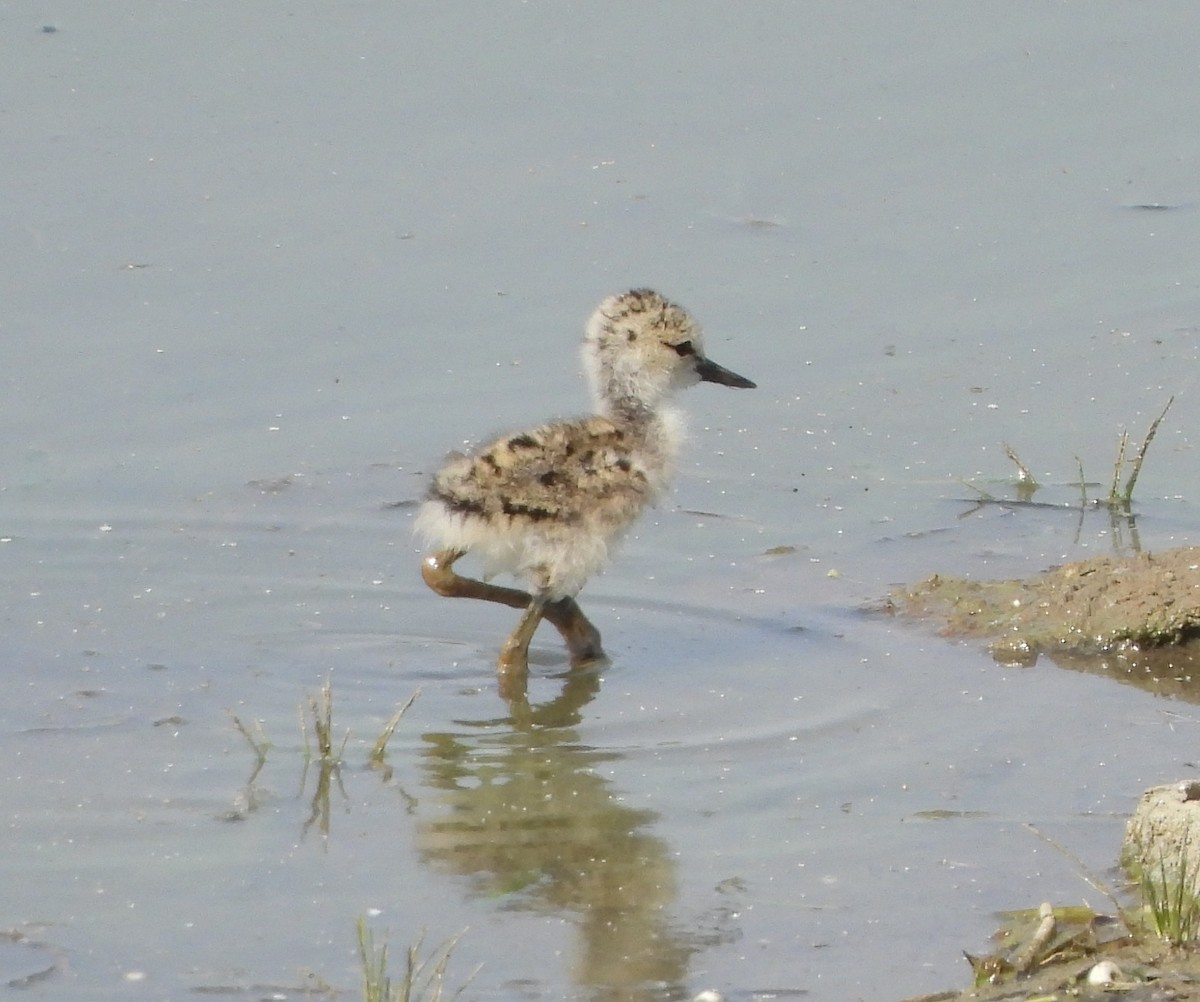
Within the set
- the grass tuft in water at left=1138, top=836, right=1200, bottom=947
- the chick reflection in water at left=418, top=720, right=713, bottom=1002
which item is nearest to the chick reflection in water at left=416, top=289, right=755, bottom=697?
the chick reflection in water at left=418, top=720, right=713, bottom=1002

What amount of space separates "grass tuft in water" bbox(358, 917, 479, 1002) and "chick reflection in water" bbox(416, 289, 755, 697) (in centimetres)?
181

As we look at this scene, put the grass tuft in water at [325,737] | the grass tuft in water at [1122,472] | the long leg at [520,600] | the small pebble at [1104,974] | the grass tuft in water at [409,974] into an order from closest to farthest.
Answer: the grass tuft in water at [409,974] < the small pebble at [1104,974] < the grass tuft in water at [325,737] < the long leg at [520,600] < the grass tuft in water at [1122,472]

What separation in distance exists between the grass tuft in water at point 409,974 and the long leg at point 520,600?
6.12 ft

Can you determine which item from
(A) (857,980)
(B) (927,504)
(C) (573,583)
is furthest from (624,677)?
(A) (857,980)

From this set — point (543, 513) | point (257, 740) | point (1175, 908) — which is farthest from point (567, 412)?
point (1175, 908)

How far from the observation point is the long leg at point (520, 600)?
603 centimetres

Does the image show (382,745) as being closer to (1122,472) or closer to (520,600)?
(520,600)

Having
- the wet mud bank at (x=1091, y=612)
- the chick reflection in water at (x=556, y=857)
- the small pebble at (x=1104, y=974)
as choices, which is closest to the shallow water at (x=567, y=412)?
the chick reflection in water at (x=556, y=857)

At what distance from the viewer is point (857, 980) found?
13.3 ft

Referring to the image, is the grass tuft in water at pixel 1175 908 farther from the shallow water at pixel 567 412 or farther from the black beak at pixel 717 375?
the black beak at pixel 717 375

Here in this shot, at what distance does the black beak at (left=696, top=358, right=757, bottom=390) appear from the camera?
21.9 feet

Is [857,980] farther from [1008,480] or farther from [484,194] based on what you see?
[484,194]

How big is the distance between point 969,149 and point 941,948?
18.0ft

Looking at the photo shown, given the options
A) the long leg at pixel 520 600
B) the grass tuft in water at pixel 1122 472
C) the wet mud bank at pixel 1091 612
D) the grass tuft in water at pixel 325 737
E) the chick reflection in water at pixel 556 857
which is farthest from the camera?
the grass tuft in water at pixel 1122 472
